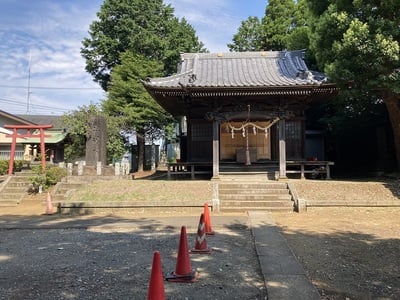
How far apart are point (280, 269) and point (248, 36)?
28.1 m

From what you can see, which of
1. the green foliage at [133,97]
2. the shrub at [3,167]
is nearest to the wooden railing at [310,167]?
the green foliage at [133,97]

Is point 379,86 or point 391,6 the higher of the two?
point 391,6

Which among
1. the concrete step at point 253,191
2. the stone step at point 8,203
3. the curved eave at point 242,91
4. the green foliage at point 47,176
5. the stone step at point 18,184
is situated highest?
the curved eave at point 242,91

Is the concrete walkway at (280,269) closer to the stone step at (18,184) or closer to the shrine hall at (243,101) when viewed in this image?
the shrine hall at (243,101)

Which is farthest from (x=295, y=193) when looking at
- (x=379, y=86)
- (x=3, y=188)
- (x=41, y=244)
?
(x=3, y=188)

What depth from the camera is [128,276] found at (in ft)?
16.3

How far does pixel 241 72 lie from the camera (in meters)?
16.8

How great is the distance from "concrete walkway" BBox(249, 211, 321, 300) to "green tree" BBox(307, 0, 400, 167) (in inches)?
276

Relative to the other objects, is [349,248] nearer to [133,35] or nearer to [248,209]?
[248,209]

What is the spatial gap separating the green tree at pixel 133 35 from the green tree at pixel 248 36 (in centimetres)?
450

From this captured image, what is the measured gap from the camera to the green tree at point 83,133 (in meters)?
22.3

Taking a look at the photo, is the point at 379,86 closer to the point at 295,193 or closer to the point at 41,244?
the point at 295,193

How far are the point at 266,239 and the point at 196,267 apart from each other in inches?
88.8

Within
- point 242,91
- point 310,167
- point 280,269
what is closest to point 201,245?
point 280,269
